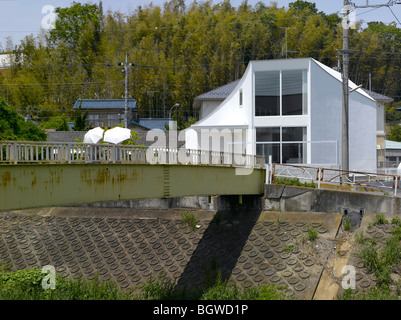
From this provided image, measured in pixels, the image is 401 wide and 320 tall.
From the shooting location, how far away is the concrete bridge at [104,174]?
12.0 m

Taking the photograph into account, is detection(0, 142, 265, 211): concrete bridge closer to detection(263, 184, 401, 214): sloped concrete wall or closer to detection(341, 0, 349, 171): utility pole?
detection(263, 184, 401, 214): sloped concrete wall

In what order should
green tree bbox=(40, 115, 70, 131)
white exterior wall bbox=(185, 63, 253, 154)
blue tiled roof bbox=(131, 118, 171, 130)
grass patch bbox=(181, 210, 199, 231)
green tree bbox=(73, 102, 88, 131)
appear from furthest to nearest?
blue tiled roof bbox=(131, 118, 171, 130) < green tree bbox=(73, 102, 88, 131) < green tree bbox=(40, 115, 70, 131) < white exterior wall bbox=(185, 63, 253, 154) < grass patch bbox=(181, 210, 199, 231)

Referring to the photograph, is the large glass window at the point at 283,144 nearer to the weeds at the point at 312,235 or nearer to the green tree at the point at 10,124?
the weeds at the point at 312,235

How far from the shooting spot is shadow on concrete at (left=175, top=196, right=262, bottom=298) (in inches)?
750

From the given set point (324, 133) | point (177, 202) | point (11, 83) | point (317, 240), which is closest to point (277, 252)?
point (317, 240)

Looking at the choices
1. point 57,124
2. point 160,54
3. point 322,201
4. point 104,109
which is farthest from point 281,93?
point 160,54

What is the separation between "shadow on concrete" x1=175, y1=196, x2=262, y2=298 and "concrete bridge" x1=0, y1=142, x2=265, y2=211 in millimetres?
2097

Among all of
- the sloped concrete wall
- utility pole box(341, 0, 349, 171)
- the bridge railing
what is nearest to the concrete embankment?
the sloped concrete wall

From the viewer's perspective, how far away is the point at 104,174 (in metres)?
14.1

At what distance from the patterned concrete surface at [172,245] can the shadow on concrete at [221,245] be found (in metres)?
0.04

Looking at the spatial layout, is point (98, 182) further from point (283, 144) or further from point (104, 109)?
point (104, 109)

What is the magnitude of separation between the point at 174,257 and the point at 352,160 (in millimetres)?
11567

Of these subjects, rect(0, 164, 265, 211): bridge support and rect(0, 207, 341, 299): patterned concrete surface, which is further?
rect(0, 207, 341, 299): patterned concrete surface

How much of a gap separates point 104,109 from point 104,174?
134 ft
